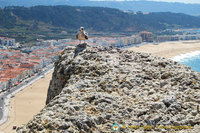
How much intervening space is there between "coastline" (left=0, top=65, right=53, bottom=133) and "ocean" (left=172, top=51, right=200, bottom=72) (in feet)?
127

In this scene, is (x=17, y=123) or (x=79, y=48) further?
(x=17, y=123)

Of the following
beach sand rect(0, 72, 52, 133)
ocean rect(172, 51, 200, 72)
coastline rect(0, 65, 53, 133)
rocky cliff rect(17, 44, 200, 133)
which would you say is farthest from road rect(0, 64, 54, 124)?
ocean rect(172, 51, 200, 72)

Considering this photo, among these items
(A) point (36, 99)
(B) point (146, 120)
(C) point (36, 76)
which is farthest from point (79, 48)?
(C) point (36, 76)

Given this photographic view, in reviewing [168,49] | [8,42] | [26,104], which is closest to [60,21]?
[8,42]

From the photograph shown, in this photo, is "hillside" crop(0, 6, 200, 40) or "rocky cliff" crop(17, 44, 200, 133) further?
"hillside" crop(0, 6, 200, 40)

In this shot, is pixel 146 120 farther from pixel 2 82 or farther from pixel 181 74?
pixel 2 82

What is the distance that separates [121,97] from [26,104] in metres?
34.3

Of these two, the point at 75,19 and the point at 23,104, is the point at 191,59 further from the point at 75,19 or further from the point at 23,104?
the point at 75,19

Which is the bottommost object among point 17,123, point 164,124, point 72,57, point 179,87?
point 17,123

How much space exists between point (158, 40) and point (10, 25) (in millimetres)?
81801

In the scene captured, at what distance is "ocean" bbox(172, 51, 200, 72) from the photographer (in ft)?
232

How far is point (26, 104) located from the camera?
130ft

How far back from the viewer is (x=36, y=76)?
205ft

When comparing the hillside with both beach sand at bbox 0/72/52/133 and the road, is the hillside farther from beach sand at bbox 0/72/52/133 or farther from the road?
beach sand at bbox 0/72/52/133
